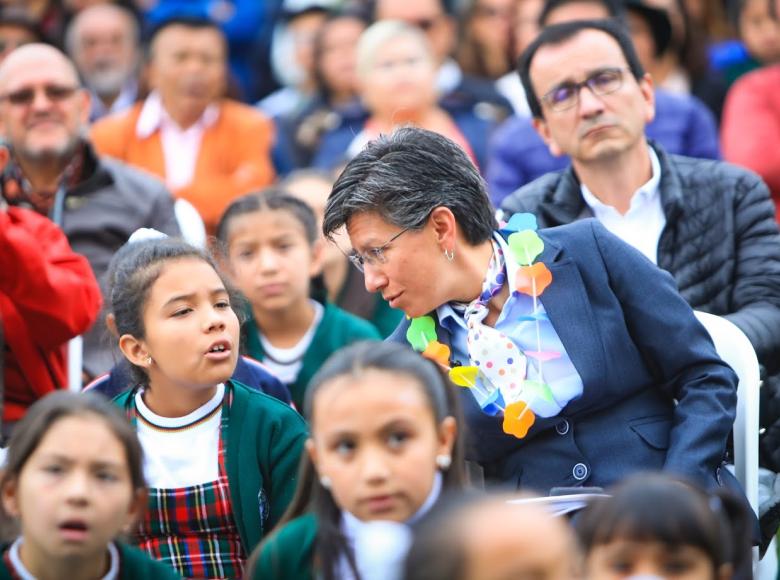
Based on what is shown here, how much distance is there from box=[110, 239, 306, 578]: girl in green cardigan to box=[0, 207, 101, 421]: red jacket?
545mm

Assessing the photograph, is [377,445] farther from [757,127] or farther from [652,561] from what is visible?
[757,127]

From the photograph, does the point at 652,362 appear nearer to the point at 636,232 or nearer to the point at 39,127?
the point at 636,232

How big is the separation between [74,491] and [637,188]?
2.30 m

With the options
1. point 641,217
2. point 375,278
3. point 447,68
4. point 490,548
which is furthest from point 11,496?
point 447,68

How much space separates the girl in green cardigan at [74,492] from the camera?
3.21 m

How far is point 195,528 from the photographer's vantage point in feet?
12.8

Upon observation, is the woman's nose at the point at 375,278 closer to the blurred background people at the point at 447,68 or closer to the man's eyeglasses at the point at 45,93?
the man's eyeglasses at the point at 45,93

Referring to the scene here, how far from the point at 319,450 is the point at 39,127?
2.80 meters

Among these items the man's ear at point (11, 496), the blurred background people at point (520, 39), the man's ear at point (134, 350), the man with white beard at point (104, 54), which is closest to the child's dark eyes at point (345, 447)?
the man's ear at point (11, 496)

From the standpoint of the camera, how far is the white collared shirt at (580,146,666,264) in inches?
187

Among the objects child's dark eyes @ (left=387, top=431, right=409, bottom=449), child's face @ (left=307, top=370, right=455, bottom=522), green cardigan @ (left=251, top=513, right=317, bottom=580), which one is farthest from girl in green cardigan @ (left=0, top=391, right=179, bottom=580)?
child's dark eyes @ (left=387, top=431, right=409, bottom=449)

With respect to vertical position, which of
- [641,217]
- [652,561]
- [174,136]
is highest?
[174,136]

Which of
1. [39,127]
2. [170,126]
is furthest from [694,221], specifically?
[170,126]

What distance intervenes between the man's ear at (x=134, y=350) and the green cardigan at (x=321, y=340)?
107 cm
